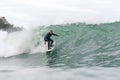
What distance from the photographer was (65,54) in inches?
985

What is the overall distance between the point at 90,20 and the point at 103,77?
1817 cm

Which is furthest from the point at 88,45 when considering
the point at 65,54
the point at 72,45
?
the point at 65,54

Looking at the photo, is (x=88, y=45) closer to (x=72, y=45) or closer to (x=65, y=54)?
(x=72, y=45)

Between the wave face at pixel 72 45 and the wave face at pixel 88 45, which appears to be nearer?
the wave face at pixel 88 45

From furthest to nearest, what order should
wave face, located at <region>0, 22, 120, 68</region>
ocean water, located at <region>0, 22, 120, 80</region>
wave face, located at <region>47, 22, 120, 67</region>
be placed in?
1. wave face, located at <region>0, 22, 120, 68</region>
2. wave face, located at <region>47, 22, 120, 67</region>
3. ocean water, located at <region>0, 22, 120, 80</region>

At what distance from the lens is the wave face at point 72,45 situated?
73.9 feet

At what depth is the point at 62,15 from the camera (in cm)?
3941

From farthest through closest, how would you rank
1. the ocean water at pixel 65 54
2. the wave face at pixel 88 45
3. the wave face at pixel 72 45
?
the wave face at pixel 72 45 < the wave face at pixel 88 45 < the ocean water at pixel 65 54

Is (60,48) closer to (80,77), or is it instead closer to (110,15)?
(80,77)

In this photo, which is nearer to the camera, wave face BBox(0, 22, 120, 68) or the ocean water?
the ocean water

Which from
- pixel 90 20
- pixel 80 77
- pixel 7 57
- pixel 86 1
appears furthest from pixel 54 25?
pixel 86 1

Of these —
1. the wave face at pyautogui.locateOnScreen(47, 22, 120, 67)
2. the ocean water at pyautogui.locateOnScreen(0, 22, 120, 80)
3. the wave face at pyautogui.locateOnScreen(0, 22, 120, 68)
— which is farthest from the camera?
the wave face at pyautogui.locateOnScreen(0, 22, 120, 68)

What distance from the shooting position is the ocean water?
1872cm

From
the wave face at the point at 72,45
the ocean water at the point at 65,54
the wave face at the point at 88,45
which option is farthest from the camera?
the wave face at the point at 72,45
